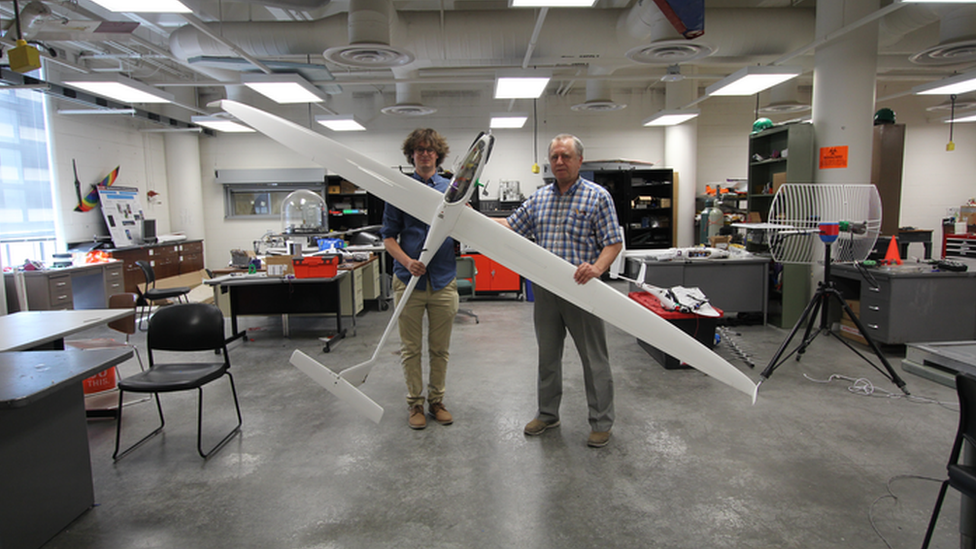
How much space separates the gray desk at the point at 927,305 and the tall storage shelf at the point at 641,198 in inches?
199

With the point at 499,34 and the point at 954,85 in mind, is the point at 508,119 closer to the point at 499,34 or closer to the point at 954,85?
the point at 499,34

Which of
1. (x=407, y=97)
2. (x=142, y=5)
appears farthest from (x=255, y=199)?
(x=142, y=5)

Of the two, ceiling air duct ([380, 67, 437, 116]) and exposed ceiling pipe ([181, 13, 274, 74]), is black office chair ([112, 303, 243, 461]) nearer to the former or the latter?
exposed ceiling pipe ([181, 13, 274, 74])

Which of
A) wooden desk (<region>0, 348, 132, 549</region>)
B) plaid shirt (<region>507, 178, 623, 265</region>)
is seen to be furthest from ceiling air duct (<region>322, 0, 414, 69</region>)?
wooden desk (<region>0, 348, 132, 549</region>)

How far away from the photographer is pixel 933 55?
15.9ft

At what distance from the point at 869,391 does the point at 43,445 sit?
4.53 metres

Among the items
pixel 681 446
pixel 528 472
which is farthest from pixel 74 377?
pixel 681 446

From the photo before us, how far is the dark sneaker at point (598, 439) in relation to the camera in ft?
8.17

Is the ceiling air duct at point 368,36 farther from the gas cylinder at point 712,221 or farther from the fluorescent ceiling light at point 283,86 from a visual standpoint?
the gas cylinder at point 712,221

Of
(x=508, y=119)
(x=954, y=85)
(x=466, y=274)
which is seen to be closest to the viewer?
(x=954, y=85)

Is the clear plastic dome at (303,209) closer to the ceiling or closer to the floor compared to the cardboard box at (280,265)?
closer to the ceiling

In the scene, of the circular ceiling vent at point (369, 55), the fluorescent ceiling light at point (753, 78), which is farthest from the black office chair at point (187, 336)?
the fluorescent ceiling light at point (753, 78)

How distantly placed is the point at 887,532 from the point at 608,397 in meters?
1.17

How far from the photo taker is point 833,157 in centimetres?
478
